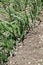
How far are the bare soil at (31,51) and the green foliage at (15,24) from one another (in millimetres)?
108

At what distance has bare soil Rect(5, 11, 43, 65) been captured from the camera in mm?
3121

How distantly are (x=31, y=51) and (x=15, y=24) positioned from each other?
409 millimetres

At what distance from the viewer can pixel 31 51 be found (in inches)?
129

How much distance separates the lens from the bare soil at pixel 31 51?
3.12 m

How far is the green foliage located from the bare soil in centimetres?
11

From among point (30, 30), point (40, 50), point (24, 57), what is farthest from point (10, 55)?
point (30, 30)

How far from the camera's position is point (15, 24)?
3311 mm

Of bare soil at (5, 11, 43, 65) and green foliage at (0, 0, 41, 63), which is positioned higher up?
green foliage at (0, 0, 41, 63)

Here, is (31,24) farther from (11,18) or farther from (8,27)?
(8,27)

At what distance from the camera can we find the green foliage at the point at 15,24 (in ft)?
10.2

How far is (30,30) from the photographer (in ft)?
12.3

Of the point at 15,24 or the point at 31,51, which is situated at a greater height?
the point at 15,24

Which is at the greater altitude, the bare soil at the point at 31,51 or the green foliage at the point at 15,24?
the green foliage at the point at 15,24

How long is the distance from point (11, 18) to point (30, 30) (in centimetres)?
37
